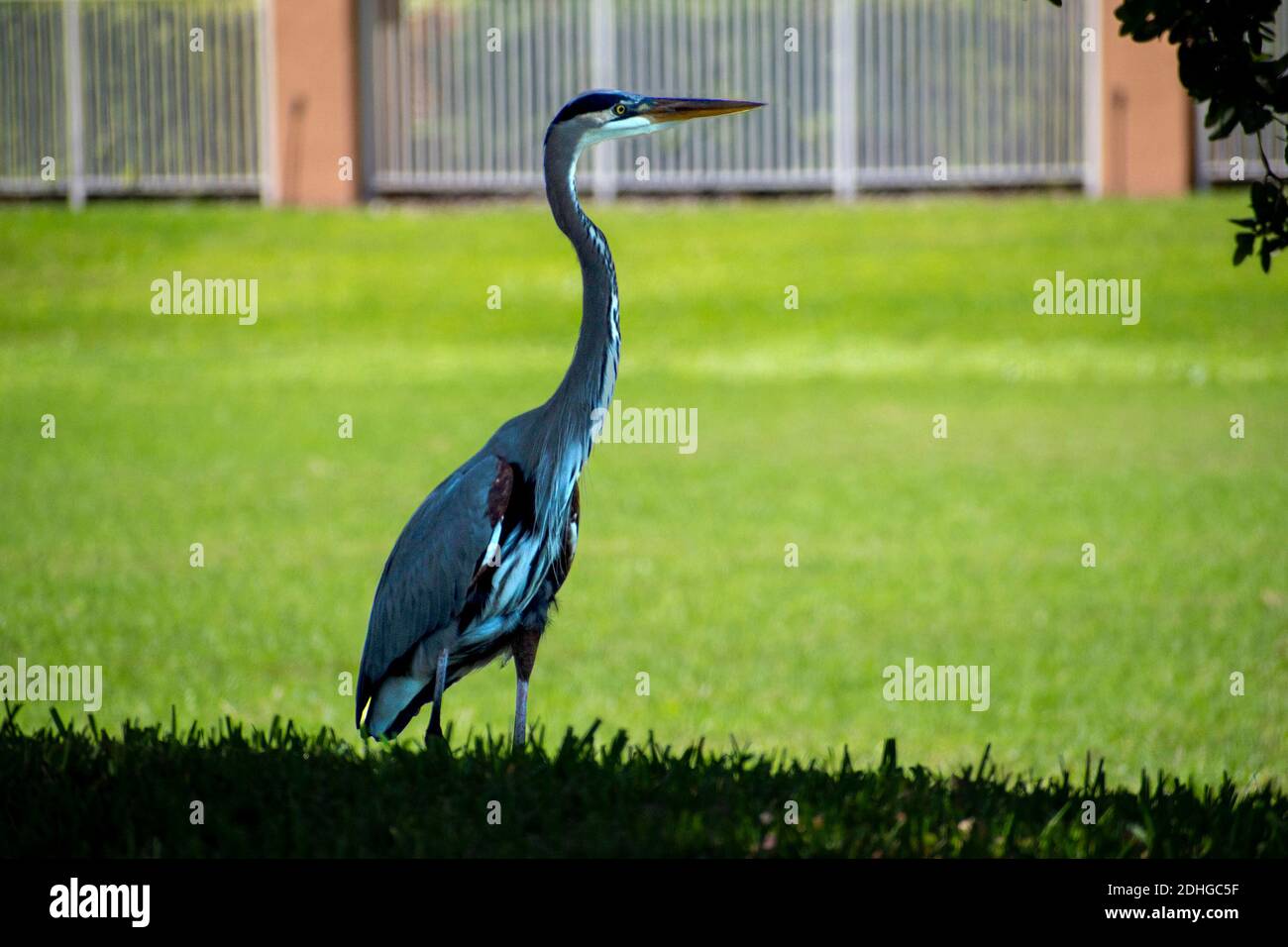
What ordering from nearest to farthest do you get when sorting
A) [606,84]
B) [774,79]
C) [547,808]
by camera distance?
[547,808], [606,84], [774,79]

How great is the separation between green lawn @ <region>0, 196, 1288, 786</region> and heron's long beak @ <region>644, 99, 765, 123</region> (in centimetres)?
186

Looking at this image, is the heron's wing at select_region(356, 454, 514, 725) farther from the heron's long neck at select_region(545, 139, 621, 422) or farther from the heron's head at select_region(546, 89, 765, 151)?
the heron's head at select_region(546, 89, 765, 151)

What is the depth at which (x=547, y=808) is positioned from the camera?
3.99 metres

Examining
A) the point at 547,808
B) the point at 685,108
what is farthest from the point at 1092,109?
the point at 547,808

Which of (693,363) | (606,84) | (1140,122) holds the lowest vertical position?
(693,363)

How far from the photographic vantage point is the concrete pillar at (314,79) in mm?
21953

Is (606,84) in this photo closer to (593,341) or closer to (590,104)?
(590,104)

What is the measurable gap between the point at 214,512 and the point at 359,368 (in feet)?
19.4

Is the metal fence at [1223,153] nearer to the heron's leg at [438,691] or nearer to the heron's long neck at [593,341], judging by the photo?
the heron's long neck at [593,341]

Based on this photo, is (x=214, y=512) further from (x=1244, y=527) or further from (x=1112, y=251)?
(x=1112, y=251)

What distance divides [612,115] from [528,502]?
3.43 ft

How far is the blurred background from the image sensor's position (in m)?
8.14

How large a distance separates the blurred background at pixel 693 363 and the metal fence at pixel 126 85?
0.19 ft
